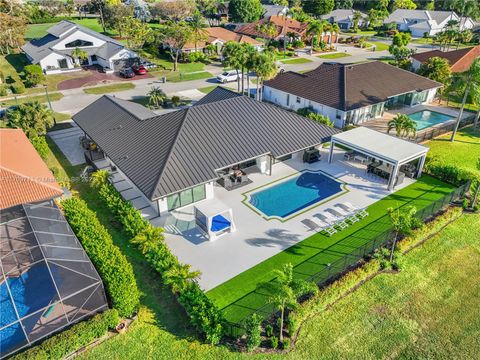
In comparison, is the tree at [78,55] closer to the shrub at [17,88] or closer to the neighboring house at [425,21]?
the shrub at [17,88]

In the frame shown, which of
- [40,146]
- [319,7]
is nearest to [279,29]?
[319,7]

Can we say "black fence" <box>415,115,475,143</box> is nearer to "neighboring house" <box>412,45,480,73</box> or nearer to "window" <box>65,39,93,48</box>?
"neighboring house" <box>412,45,480,73</box>

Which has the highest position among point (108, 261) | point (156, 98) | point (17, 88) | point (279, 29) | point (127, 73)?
point (279, 29)

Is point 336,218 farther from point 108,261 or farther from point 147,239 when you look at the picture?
point 108,261

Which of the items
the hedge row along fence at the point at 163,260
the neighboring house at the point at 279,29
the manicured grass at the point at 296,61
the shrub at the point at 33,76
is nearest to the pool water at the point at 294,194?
the hedge row along fence at the point at 163,260

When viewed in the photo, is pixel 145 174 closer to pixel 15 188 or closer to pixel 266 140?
pixel 15 188

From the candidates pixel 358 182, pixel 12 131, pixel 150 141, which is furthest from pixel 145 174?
pixel 358 182

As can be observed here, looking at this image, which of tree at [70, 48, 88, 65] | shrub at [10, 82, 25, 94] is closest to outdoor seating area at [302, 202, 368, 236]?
shrub at [10, 82, 25, 94]
